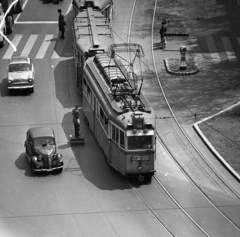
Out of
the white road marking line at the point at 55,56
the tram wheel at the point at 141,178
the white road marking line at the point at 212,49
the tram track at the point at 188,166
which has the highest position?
the white road marking line at the point at 212,49

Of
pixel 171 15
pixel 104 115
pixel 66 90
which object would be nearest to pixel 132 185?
pixel 104 115

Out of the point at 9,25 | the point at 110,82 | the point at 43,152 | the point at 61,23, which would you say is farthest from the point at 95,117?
the point at 9,25

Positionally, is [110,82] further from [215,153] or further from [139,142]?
[215,153]

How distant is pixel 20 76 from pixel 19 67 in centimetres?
93

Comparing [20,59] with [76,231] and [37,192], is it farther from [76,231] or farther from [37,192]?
[76,231]

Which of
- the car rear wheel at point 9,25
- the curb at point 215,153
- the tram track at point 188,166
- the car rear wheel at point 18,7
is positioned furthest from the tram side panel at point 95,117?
the car rear wheel at point 18,7

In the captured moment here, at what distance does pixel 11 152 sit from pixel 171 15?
24861 millimetres

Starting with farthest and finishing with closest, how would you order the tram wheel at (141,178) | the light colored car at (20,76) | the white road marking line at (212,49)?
the white road marking line at (212,49), the light colored car at (20,76), the tram wheel at (141,178)

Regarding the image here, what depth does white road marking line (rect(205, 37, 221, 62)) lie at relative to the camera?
49719 mm

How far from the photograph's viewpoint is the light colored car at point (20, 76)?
1709 inches

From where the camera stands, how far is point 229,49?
51219 mm

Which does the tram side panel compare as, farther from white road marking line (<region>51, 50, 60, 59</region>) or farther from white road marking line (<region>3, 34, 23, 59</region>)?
white road marking line (<region>3, 34, 23, 59</region>)

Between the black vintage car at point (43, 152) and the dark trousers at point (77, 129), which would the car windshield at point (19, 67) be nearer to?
the dark trousers at point (77, 129)

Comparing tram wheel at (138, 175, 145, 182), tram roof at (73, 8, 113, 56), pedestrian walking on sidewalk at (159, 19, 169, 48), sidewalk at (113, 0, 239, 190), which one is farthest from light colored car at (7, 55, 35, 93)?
tram wheel at (138, 175, 145, 182)
